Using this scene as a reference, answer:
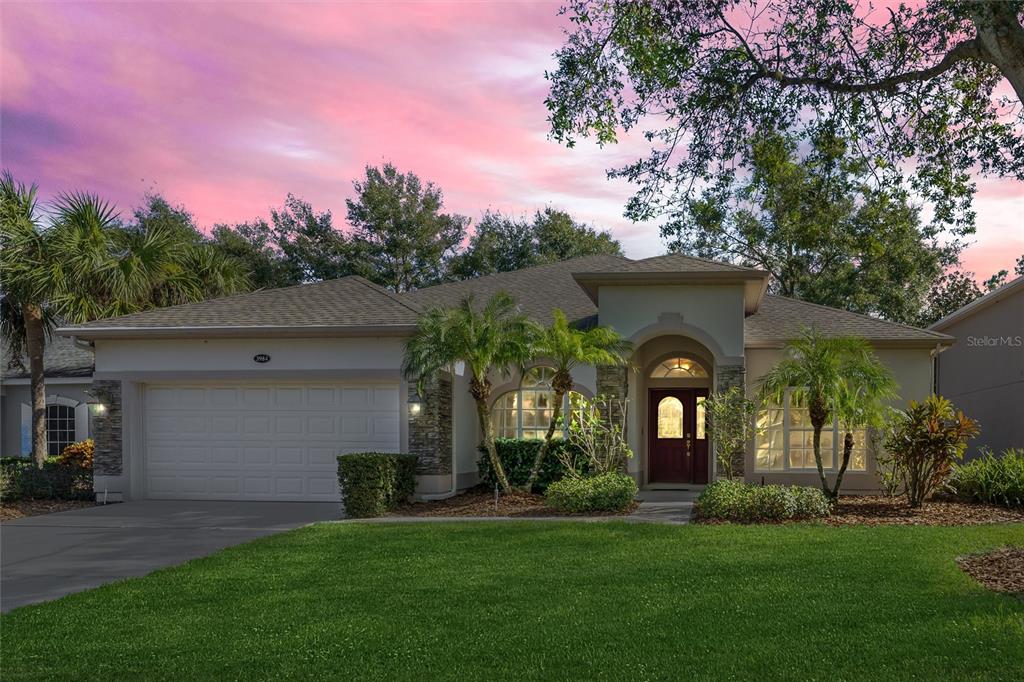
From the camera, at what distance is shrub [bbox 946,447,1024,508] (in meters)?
14.3

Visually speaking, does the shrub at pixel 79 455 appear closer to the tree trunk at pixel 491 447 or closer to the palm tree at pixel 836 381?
the tree trunk at pixel 491 447

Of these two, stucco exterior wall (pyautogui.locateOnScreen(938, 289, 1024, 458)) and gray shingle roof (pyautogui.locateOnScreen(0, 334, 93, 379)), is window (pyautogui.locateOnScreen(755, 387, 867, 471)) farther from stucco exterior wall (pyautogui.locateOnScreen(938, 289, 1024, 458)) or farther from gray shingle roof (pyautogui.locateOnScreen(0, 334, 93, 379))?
gray shingle roof (pyautogui.locateOnScreen(0, 334, 93, 379))

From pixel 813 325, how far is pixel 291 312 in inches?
398

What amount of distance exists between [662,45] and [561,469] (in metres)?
8.45

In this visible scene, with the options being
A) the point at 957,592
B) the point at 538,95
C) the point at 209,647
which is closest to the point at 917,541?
the point at 957,592

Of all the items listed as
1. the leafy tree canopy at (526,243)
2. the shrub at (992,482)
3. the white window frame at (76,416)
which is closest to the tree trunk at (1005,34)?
the shrub at (992,482)

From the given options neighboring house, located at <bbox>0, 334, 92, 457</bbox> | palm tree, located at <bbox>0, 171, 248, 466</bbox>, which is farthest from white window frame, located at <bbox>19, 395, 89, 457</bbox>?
palm tree, located at <bbox>0, 171, 248, 466</bbox>

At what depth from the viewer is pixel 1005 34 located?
28.3 feet

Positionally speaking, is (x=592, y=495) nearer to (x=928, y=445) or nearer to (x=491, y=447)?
(x=491, y=447)

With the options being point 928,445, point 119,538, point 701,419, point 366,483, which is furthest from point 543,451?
point 119,538

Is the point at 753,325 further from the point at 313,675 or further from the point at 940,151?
the point at 313,675

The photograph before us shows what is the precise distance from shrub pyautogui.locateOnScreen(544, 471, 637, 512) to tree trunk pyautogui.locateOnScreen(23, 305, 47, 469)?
11.0 metres

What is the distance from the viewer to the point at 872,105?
11.2 meters

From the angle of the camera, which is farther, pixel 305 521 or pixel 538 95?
pixel 305 521
